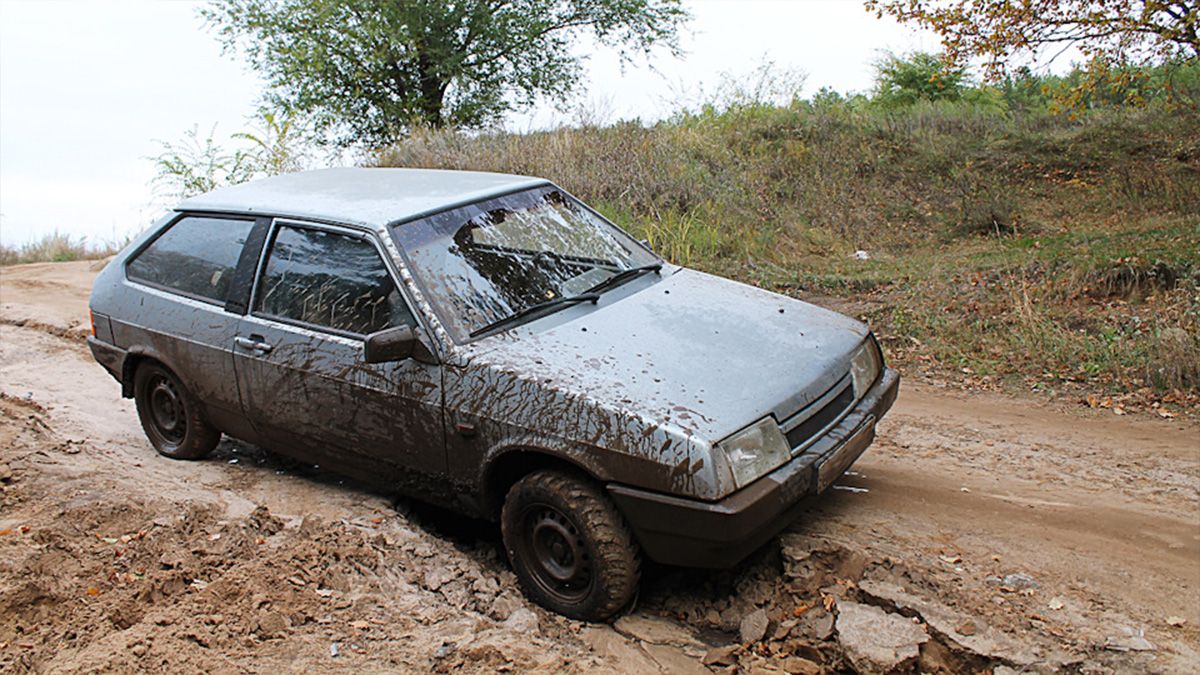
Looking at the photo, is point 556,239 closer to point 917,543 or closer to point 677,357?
point 677,357

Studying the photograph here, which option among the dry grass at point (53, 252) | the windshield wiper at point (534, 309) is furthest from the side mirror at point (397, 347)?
the dry grass at point (53, 252)

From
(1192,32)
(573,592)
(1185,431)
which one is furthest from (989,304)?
(573,592)

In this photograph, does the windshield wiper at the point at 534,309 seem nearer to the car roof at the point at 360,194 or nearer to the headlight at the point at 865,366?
the car roof at the point at 360,194

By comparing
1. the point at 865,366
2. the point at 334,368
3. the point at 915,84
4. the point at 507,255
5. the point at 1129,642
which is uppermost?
the point at 915,84

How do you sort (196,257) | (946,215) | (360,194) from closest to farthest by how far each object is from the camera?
(360,194)
(196,257)
(946,215)

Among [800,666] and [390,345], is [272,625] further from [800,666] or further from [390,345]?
[800,666]

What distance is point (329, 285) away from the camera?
4.66 m

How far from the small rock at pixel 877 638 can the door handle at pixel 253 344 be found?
3048 millimetres

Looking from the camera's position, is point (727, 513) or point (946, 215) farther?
point (946, 215)

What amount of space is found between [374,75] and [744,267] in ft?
44.3

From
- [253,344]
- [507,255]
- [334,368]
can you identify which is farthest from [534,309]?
[253,344]

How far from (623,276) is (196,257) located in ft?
8.09

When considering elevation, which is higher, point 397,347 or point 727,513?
point 397,347

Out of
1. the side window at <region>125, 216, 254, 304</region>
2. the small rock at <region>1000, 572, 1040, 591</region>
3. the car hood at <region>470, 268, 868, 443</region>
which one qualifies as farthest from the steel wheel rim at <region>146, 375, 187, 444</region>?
the small rock at <region>1000, 572, 1040, 591</region>
